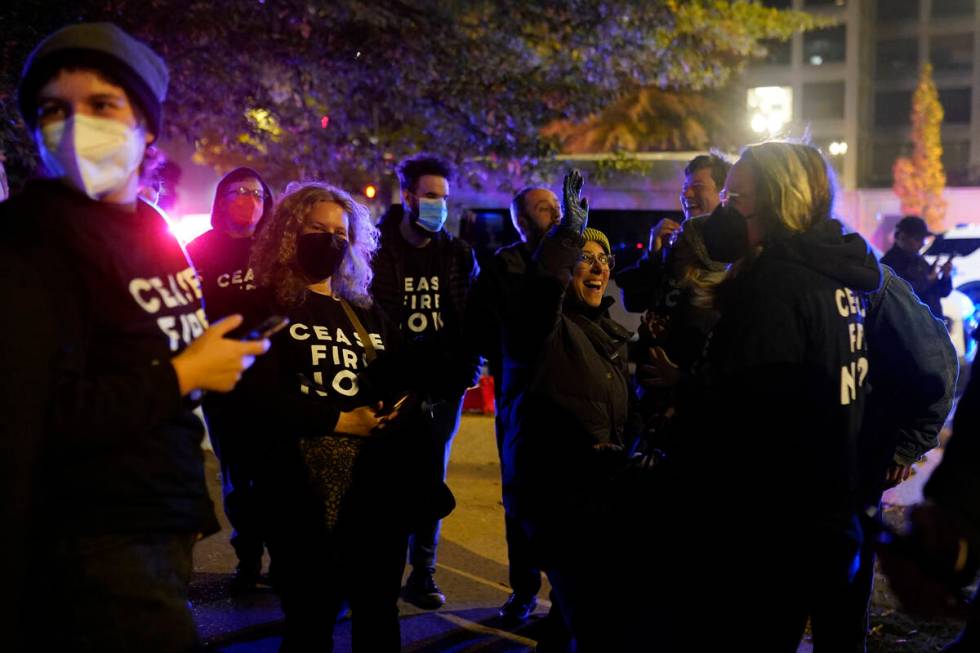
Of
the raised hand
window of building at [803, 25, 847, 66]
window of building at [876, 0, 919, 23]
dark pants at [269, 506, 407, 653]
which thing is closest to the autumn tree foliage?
window of building at [803, 25, 847, 66]

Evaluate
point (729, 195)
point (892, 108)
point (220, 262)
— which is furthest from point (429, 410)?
point (892, 108)

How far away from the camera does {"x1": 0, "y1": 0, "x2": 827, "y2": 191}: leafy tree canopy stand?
8945mm

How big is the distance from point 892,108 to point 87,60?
5915cm

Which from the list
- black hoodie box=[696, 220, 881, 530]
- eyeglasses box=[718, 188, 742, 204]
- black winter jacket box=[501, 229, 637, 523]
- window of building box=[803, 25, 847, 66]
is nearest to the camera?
black hoodie box=[696, 220, 881, 530]

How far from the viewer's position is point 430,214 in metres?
5.50

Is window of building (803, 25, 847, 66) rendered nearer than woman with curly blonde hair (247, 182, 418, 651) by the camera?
No

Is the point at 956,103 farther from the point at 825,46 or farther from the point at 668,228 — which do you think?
the point at 668,228

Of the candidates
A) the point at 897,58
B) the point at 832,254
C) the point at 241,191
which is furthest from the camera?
the point at 897,58

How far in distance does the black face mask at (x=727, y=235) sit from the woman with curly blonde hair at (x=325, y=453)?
4.28 feet

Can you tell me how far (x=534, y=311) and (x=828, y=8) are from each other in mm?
54098

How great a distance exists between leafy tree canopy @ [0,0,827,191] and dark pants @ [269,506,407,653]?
Answer: 565 cm

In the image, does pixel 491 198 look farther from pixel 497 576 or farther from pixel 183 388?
pixel 183 388

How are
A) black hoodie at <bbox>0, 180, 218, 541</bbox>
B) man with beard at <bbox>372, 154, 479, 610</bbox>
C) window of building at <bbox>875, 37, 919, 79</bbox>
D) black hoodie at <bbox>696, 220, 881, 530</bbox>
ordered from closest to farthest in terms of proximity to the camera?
black hoodie at <bbox>0, 180, 218, 541</bbox> < black hoodie at <bbox>696, 220, 881, 530</bbox> < man with beard at <bbox>372, 154, 479, 610</bbox> < window of building at <bbox>875, 37, 919, 79</bbox>

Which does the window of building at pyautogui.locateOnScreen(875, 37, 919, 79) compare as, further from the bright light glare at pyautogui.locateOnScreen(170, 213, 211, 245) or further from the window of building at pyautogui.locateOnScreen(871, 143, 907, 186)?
the bright light glare at pyautogui.locateOnScreen(170, 213, 211, 245)
